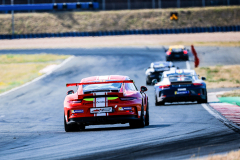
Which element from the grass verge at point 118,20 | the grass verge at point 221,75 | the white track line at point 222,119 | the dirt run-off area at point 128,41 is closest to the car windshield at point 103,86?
the white track line at point 222,119

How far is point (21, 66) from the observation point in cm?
4172

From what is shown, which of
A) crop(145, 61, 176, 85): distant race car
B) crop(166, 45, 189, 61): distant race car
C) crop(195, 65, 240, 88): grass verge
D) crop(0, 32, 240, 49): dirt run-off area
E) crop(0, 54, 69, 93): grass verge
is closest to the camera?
crop(145, 61, 176, 85): distant race car

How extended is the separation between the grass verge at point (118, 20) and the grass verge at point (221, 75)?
153 feet

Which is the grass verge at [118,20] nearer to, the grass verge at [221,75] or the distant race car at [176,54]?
the distant race car at [176,54]

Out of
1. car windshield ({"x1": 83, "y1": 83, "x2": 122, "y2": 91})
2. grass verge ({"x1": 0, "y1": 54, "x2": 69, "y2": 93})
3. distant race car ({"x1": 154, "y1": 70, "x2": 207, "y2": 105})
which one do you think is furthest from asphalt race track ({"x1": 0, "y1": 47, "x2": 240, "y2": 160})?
grass verge ({"x1": 0, "y1": 54, "x2": 69, "y2": 93})

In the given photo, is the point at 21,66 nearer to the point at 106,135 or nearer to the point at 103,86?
the point at 103,86

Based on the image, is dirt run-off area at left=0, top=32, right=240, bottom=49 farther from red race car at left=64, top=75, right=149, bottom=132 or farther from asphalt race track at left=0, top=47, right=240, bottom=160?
red race car at left=64, top=75, right=149, bottom=132

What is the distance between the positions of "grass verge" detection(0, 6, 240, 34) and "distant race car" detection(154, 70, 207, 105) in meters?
64.9

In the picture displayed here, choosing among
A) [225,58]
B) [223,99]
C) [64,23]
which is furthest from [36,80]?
[64,23]

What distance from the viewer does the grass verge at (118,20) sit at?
83500 mm

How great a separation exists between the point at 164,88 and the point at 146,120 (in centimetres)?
581

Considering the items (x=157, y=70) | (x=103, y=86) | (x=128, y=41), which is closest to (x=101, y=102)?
(x=103, y=86)

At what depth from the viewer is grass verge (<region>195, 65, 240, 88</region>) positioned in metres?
29.6

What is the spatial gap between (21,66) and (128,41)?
83.9 feet
